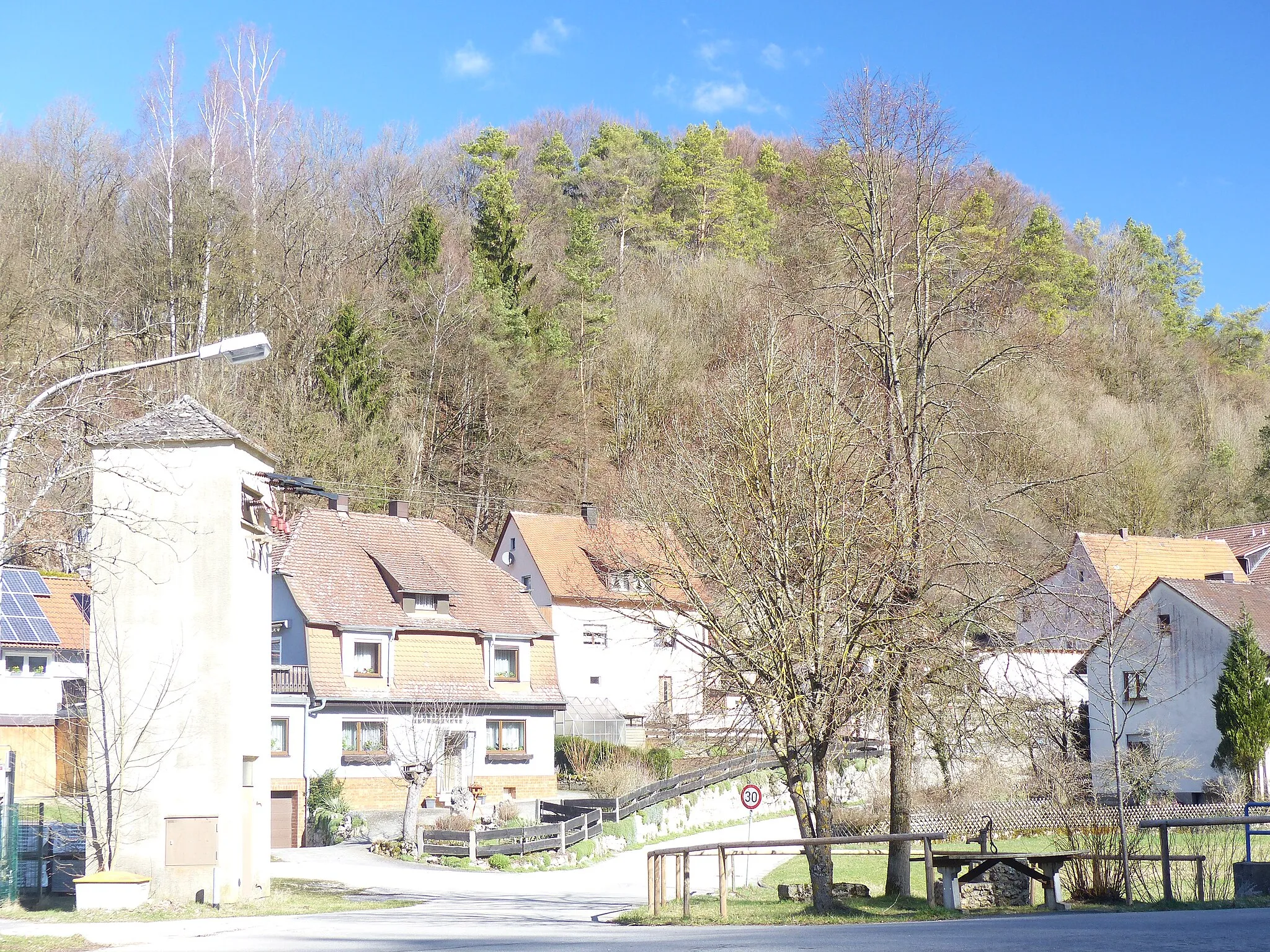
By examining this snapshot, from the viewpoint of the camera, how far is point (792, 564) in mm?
20188

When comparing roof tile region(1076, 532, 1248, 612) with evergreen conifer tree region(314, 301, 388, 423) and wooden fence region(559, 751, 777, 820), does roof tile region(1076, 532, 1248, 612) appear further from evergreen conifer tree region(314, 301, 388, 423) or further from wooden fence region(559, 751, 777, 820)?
evergreen conifer tree region(314, 301, 388, 423)

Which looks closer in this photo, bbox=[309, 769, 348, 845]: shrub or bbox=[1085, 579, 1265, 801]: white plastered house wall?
bbox=[309, 769, 348, 845]: shrub

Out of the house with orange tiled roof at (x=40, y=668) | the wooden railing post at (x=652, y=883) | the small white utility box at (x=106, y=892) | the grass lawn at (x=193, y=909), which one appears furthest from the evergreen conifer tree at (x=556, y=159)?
the wooden railing post at (x=652, y=883)

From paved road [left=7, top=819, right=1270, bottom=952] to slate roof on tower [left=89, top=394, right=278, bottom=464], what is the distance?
840 cm

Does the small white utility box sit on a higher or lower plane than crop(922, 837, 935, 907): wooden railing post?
lower

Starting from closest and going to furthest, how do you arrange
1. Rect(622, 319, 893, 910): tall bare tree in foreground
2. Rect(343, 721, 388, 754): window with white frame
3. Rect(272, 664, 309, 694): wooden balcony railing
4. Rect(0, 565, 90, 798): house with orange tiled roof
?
1. Rect(622, 319, 893, 910): tall bare tree in foreground
2. Rect(272, 664, 309, 694): wooden balcony railing
3. Rect(0, 565, 90, 798): house with orange tiled roof
4. Rect(343, 721, 388, 754): window with white frame

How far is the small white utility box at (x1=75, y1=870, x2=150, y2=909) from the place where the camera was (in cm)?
2117

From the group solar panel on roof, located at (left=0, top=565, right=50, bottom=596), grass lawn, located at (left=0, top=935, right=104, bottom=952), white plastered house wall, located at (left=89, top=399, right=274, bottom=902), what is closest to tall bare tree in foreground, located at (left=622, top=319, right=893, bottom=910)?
white plastered house wall, located at (left=89, top=399, right=274, bottom=902)

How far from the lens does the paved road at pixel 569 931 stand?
11.9 metres

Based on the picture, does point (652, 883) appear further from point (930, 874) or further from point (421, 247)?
point (421, 247)

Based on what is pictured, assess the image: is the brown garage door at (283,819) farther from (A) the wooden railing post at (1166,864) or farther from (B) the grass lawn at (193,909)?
(A) the wooden railing post at (1166,864)

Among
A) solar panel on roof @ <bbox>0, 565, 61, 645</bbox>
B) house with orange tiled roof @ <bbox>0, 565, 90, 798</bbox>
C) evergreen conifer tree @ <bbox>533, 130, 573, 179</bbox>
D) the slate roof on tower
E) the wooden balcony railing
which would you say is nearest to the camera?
the slate roof on tower

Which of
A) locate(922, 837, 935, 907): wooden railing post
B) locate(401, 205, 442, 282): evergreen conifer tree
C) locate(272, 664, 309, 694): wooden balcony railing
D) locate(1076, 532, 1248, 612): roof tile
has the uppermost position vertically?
locate(401, 205, 442, 282): evergreen conifer tree

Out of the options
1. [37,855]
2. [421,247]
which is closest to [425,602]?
[37,855]
